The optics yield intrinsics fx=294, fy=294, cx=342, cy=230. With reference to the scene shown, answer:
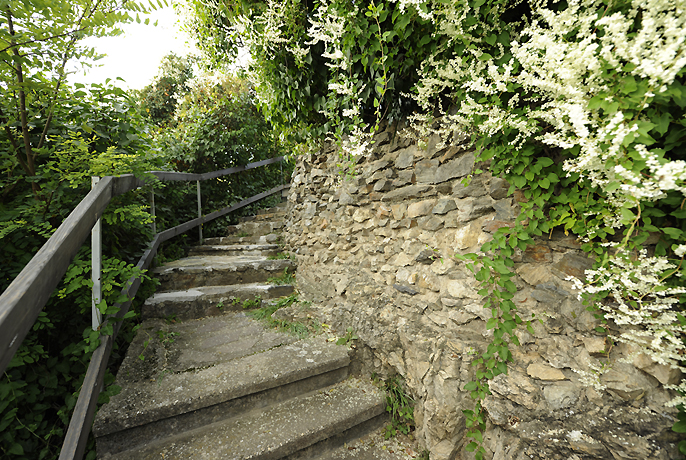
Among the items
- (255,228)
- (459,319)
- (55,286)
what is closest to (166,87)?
(255,228)

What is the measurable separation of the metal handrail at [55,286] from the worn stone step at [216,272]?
639mm

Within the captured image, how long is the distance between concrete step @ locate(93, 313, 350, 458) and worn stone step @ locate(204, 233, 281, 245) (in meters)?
1.72

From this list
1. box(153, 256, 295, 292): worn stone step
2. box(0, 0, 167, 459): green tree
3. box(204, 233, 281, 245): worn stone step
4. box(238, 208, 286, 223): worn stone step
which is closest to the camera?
box(0, 0, 167, 459): green tree

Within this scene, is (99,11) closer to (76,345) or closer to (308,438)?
(76,345)

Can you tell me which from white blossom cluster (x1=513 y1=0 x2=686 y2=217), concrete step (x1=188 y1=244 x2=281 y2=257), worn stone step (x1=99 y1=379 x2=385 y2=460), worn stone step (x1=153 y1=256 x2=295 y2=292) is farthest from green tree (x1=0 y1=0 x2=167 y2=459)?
white blossom cluster (x1=513 y1=0 x2=686 y2=217)

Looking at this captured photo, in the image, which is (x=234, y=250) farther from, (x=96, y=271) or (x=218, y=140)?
(x=96, y=271)

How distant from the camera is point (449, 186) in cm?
154

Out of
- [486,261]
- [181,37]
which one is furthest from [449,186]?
[181,37]

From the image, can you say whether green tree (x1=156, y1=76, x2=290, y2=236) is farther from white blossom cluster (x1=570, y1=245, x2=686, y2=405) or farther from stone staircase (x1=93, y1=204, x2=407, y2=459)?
white blossom cluster (x1=570, y1=245, x2=686, y2=405)

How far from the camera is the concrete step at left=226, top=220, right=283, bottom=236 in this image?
4262 mm

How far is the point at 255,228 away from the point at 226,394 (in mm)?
2944

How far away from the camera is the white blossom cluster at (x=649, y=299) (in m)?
0.77

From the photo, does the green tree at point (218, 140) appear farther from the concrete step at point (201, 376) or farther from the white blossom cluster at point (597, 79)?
the white blossom cluster at point (597, 79)

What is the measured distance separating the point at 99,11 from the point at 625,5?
7.46 feet
